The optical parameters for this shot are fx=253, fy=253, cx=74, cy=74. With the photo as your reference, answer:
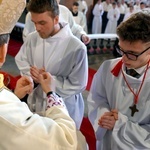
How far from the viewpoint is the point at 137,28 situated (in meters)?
1.29

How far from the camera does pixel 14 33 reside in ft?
25.6

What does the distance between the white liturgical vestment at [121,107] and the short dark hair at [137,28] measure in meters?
0.22

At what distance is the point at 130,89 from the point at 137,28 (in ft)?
1.17

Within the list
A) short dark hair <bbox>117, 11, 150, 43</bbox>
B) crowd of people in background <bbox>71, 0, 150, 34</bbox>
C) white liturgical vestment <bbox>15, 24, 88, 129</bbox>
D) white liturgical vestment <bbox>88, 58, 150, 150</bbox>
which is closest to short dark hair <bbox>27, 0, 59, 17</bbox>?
white liturgical vestment <bbox>15, 24, 88, 129</bbox>

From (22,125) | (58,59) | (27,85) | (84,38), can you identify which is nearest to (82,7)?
(84,38)

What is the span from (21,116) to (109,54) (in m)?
6.38

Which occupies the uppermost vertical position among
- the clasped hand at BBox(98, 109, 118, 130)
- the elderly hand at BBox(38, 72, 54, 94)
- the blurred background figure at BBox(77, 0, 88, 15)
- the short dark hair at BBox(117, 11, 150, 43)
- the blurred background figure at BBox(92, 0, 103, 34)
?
the short dark hair at BBox(117, 11, 150, 43)

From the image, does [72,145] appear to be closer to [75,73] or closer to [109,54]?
[75,73]

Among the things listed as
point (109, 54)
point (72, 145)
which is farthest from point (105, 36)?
point (72, 145)

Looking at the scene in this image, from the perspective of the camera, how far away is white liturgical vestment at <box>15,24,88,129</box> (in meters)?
2.04

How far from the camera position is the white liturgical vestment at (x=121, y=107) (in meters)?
1.38

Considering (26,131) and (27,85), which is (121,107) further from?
(26,131)

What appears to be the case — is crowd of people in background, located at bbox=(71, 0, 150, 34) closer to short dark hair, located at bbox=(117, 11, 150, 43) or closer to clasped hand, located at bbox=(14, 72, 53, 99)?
clasped hand, located at bbox=(14, 72, 53, 99)

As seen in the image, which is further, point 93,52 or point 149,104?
point 93,52
